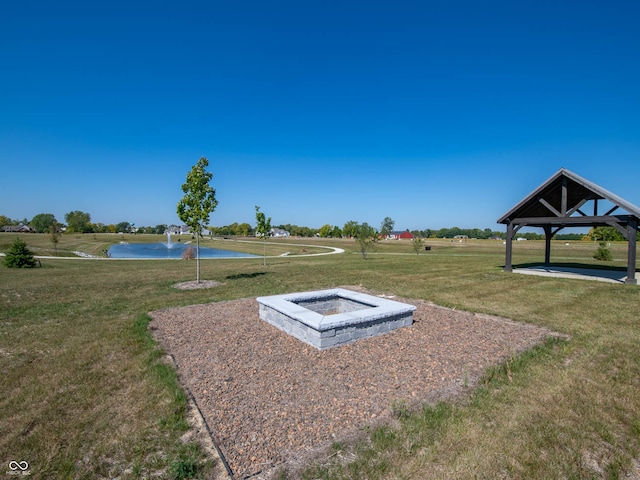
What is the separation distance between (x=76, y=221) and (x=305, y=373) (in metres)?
101

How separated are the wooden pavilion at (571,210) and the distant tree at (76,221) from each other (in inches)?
3635

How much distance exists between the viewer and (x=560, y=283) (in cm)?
1305

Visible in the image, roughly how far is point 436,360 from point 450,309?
4018 millimetres

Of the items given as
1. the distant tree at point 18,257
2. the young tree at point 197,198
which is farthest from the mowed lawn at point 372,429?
the distant tree at point 18,257

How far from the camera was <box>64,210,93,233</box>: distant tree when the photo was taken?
79.2 meters

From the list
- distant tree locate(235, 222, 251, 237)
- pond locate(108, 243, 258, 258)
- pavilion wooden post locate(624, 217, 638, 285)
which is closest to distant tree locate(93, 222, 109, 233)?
distant tree locate(235, 222, 251, 237)

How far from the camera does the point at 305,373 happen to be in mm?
4801

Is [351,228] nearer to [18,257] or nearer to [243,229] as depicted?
[18,257]

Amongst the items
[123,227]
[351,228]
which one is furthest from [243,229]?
[351,228]

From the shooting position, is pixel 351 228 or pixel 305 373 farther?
pixel 351 228

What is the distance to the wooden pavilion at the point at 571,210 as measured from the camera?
1258cm

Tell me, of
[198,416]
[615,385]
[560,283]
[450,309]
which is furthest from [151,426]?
[560,283]

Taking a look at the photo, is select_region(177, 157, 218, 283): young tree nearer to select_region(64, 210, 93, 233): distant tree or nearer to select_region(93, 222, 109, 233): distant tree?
select_region(64, 210, 93, 233): distant tree

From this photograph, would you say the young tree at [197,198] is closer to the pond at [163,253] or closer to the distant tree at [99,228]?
the pond at [163,253]
